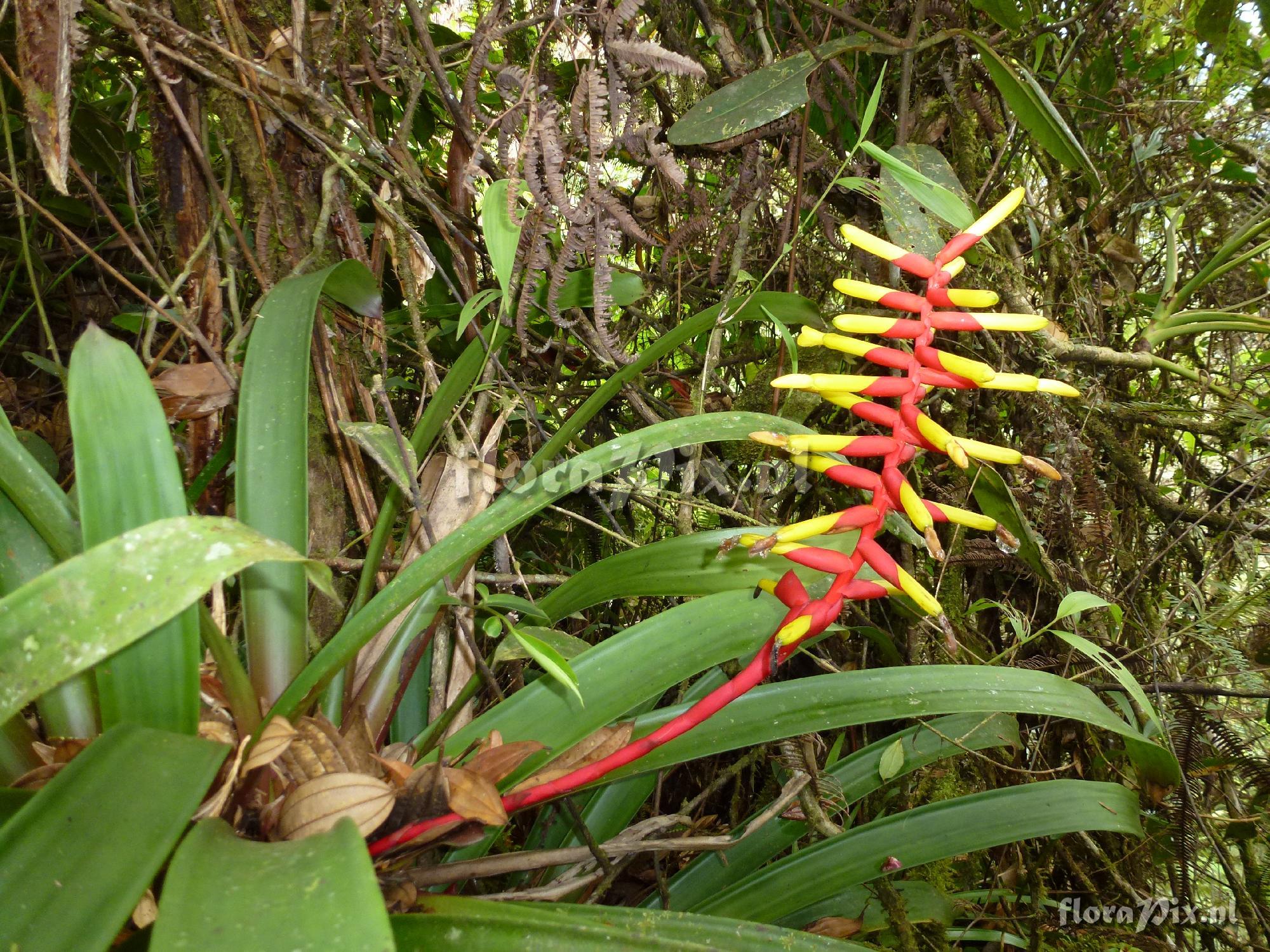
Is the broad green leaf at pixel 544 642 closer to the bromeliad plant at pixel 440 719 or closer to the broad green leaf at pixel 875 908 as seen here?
the bromeliad plant at pixel 440 719

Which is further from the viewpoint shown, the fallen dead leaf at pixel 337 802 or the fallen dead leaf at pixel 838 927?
the fallen dead leaf at pixel 838 927

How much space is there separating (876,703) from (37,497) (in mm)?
786

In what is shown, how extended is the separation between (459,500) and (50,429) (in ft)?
2.68

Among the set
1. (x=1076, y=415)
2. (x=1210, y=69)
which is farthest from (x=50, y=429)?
(x=1210, y=69)

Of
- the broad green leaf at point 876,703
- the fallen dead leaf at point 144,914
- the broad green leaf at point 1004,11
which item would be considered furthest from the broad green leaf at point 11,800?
the broad green leaf at point 1004,11

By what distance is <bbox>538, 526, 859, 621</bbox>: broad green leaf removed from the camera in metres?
0.76

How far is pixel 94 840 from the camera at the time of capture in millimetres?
438

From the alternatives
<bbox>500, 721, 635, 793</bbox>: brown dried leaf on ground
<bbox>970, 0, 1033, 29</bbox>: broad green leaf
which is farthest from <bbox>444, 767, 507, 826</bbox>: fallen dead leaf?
<bbox>970, 0, 1033, 29</bbox>: broad green leaf

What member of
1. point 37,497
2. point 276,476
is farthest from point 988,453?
point 37,497

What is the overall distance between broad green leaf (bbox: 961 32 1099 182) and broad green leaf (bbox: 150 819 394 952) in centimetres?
104

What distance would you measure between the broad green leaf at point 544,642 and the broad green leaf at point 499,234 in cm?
30

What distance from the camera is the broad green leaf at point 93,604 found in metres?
0.40

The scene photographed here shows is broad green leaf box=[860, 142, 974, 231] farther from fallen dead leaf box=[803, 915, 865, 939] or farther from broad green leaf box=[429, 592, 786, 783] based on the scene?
fallen dead leaf box=[803, 915, 865, 939]

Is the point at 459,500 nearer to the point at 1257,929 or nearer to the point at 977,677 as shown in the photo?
the point at 977,677
